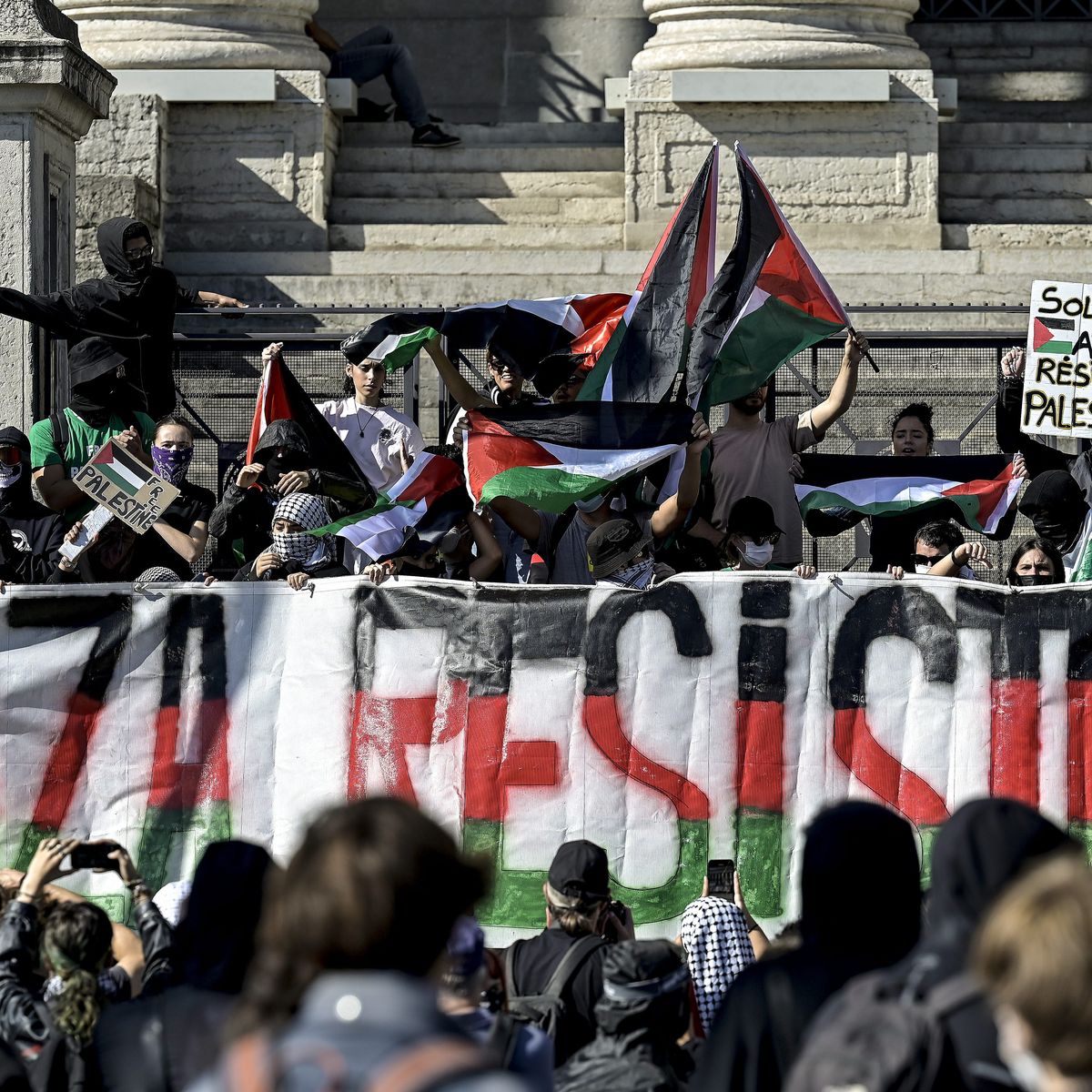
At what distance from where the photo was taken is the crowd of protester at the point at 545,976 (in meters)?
2.84

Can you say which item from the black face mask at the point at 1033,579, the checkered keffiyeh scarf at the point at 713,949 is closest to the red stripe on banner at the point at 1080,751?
the black face mask at the point at 1033,579

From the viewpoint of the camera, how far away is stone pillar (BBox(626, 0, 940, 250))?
15.6 m

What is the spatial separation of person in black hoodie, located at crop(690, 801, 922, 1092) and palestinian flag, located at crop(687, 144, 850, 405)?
17.5 feet

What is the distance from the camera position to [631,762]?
300 inches

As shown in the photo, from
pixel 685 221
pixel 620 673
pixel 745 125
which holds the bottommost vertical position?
pixel 620 673

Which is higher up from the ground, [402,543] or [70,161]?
[70,161]

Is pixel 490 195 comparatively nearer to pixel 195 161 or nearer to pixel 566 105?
pixel 195 161

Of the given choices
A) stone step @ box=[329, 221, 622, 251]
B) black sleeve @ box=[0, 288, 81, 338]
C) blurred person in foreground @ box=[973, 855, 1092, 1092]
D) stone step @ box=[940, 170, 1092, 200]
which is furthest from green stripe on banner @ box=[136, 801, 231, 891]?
stone step @ box=[940, 170, 1092, 200]

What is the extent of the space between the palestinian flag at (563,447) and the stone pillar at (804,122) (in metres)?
6.77

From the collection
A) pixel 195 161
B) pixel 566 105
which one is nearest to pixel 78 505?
pixel 195 161

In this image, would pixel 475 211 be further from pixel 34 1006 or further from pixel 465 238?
pixel 34 1006

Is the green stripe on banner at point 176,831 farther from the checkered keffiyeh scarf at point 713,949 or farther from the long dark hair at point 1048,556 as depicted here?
the long dark hair at point 1048,556

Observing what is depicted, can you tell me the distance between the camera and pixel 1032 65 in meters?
Answer: 18.3

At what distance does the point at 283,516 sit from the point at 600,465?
4.07ft
